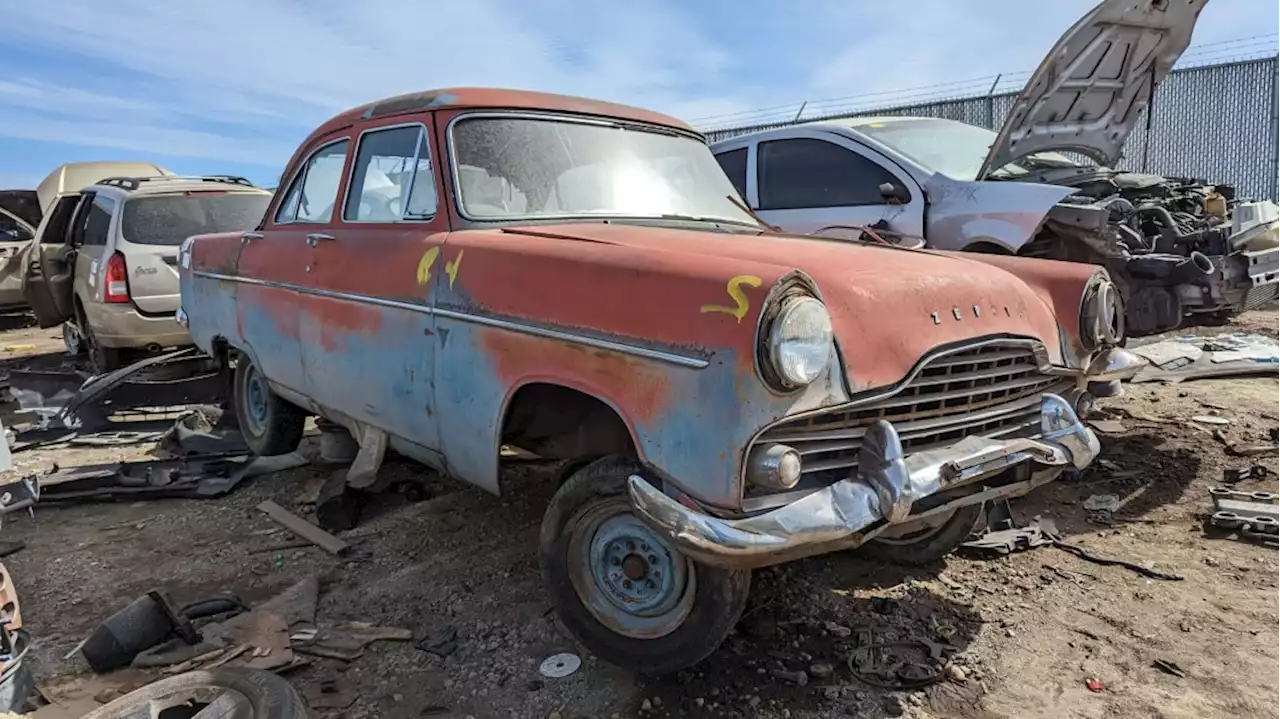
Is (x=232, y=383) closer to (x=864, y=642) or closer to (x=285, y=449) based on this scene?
(x=285, y=449)

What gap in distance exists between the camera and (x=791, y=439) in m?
2.48

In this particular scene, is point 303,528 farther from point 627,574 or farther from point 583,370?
point 583,370

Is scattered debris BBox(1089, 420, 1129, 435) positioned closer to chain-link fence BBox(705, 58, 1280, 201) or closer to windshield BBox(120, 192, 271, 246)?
windshield BBox(120, 192, 271, 246)

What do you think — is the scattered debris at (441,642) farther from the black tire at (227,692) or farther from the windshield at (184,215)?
the windshield at (184,215)

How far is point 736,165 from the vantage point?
24.6 feet

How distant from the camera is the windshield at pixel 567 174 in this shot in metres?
3.57

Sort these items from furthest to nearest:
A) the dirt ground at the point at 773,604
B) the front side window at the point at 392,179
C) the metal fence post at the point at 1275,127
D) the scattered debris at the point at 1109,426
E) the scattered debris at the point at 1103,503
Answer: the metal fence post at the point at 1275,127 → the scattered debris at the point at 1109,426 → the scattered debris at the point at 1103,503 → the front side window at the point at 392,179 → the dirt ground at the point at 773,604

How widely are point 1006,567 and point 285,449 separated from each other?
3932 millimetres

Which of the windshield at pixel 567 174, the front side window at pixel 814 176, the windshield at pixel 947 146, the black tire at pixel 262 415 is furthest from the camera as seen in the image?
the front side window at pixel 814 176

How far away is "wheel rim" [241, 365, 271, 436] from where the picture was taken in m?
5.22

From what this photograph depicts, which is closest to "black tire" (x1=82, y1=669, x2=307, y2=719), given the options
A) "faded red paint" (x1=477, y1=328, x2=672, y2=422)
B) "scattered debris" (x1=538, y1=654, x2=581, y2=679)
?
"scattered debris" (x1=538, y1=654, x2=581, y2=679)

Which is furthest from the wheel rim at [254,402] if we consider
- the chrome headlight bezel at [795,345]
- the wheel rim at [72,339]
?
the wheel rim at [72,339]

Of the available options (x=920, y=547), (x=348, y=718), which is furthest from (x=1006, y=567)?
(x=348, y=718)

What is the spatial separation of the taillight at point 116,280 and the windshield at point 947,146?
19.3ft
